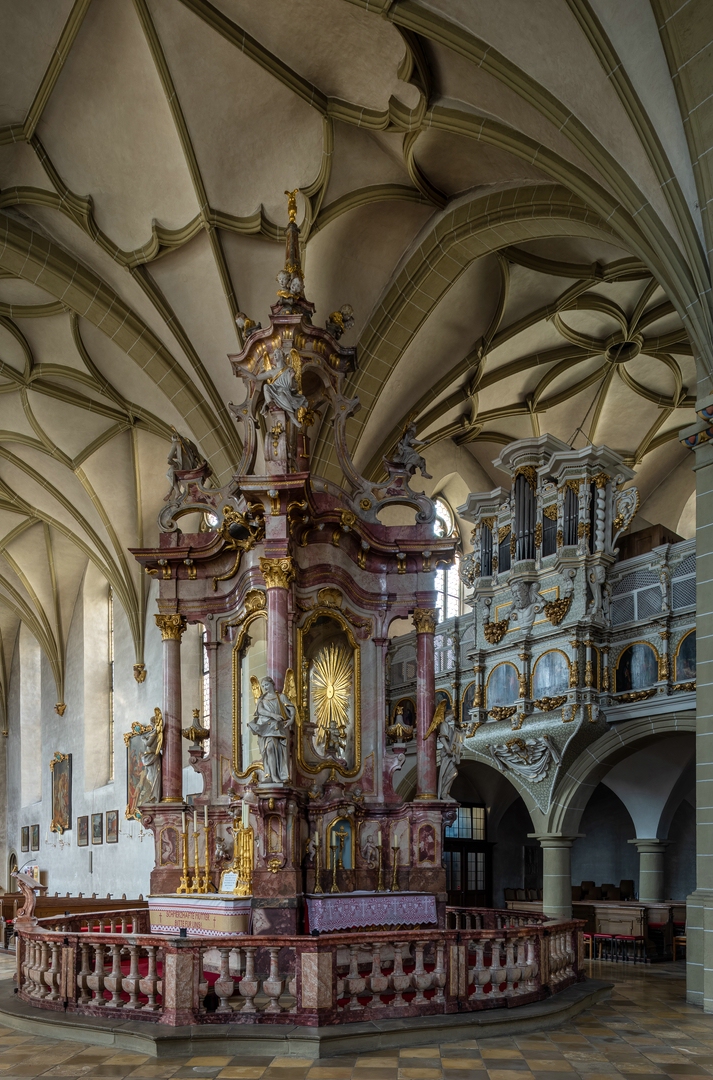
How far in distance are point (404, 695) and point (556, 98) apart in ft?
45.6

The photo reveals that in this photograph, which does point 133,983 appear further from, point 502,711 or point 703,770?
point 502,711

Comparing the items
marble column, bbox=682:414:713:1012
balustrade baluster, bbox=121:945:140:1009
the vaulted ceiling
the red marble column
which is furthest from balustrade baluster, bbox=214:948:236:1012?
the vaulted ceiling

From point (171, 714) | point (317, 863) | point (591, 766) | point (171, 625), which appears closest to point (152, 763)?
point (171, 714)

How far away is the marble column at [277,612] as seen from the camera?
37.8ft

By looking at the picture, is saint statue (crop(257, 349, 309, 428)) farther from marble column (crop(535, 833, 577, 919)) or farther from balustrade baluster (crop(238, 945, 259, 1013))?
marble column (crop(535, 833, 577, 919))

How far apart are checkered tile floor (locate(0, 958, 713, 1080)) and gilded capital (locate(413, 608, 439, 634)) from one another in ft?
16.2

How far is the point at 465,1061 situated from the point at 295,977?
4.79 feet

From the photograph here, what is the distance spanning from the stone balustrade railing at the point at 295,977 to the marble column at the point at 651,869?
11136 mm

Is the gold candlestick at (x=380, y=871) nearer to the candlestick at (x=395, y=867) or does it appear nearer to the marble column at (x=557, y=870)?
the candlestick at (x=395, y=867)

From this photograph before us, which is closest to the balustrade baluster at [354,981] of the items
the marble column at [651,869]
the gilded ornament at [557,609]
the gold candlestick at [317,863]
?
the gold candlestick at [317,863]

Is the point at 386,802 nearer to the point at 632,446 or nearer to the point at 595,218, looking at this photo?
the point at 595,218

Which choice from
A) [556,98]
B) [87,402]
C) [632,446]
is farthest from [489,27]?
[632,446]

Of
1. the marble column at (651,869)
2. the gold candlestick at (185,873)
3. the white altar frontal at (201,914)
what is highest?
the gold candlestick at (185,873)

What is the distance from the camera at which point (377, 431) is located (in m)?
19.5
